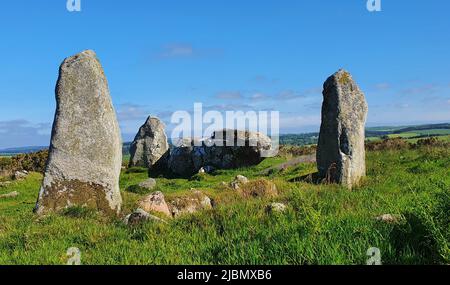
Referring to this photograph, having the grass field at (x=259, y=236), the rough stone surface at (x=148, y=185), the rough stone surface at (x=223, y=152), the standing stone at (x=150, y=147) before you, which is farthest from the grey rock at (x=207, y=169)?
the grass field at (x=259, y=236)

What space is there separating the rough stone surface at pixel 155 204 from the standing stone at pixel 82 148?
3.55 feet

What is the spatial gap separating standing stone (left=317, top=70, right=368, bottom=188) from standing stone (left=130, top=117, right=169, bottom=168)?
18687 mm

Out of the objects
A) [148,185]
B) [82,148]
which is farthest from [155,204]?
[148,185]

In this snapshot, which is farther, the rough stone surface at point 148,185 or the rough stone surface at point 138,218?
the rough stone surface at point 148,185

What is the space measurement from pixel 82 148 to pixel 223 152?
1785 centimetres

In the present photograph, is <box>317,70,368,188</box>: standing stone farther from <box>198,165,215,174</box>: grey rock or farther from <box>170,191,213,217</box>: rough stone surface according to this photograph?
<box>198,165,215,174</box>: grey rock

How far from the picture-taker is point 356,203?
11.1m

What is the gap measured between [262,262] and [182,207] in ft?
29.2

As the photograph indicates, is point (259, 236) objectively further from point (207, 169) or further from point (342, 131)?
point (207, 169)

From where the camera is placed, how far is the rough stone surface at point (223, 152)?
103 ft

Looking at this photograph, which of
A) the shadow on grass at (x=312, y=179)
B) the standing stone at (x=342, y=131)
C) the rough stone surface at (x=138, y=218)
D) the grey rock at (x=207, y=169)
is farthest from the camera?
the grey rock at (x=207, y=169)

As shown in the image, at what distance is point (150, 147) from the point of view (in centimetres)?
3666

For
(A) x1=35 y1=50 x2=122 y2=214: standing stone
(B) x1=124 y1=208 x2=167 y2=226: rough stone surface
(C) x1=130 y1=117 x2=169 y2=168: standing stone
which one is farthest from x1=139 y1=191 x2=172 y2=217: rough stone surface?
(C) x1=130 y1=117 x2=169 y2=168: standing stone

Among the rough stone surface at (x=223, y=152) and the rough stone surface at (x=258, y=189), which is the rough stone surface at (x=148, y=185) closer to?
the rough stone surface at (x=258, y=189)
